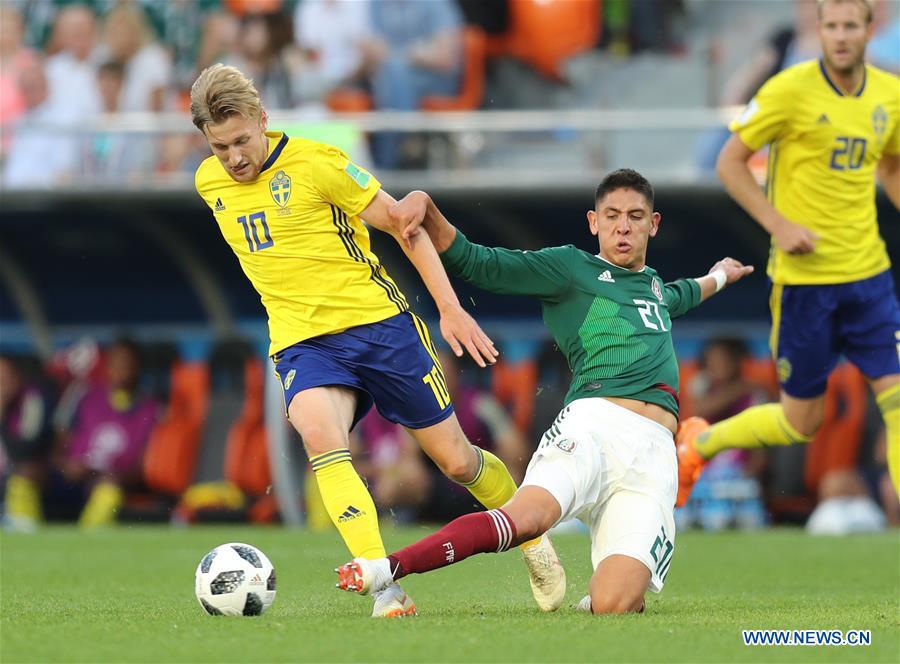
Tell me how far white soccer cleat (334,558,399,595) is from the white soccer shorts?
2.58 feet

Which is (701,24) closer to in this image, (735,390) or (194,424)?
(735,390)

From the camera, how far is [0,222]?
16.0 metres

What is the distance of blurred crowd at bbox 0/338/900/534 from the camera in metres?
13.9

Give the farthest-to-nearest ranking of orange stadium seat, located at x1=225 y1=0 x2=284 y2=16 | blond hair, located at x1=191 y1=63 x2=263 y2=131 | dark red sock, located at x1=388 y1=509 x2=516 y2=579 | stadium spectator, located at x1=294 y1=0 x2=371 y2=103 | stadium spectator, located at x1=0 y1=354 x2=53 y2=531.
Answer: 1. orange stadium seat, located at x1=225 y1=0 x2=284 y2=16
2. stadium spectator, located at x1=294 y1=0 x2=371 y2=103
3. stadium spectator, located at x1=0 y1=354 x2=53 y2=531
4. blond hair, located at x1=191 y1=63 x2=263 y2=131
5. dark red sock, located at x1=388 y1=509 x2=516 y2=579

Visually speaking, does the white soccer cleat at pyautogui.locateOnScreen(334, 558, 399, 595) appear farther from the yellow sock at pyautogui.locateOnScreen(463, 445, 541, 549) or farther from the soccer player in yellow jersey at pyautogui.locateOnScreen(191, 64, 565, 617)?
the yellow sock at pyautogui.locateOnScreen(463, 445, 541, 549)

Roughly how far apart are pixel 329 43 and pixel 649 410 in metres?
9.71

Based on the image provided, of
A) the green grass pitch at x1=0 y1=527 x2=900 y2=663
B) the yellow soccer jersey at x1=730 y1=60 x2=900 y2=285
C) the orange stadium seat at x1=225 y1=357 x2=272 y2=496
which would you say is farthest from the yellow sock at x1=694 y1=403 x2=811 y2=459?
the orange stadium seat at x1=225 y1=357 x2=272 y2=496

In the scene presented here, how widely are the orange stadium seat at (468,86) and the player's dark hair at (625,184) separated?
8.47m

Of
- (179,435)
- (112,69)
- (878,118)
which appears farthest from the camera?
(112,69)

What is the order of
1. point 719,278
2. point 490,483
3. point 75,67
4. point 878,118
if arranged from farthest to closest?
point 75,67, point 878,118, point 719,278, point 490,483

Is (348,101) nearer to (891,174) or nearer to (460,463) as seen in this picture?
(891,174)

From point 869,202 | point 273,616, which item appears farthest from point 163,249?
point 273,616

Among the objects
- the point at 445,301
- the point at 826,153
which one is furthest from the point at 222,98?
the point at 826,153

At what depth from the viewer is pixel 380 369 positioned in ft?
22.7
